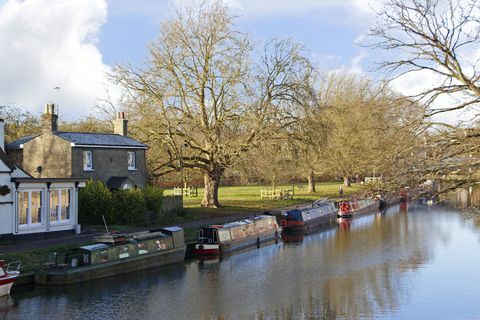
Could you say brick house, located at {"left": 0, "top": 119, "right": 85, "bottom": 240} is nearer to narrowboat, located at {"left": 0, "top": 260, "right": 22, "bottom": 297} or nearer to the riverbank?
the riverbank

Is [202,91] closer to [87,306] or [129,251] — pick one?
[129,251]

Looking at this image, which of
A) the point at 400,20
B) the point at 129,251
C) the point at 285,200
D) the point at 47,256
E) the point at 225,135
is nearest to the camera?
the point at 400,20

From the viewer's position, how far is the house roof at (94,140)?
117 feet

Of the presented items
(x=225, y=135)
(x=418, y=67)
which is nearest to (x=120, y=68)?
(x=225, y=135)

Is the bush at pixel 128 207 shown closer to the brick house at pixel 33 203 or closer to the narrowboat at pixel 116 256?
the brick house at pixel 33 203

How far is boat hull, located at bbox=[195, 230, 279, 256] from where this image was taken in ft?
104

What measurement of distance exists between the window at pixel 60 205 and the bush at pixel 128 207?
4148 mm

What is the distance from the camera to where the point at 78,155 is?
3541 cm

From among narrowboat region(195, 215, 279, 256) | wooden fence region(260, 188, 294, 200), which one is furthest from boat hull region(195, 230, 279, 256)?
A: wooden fence region(260, 188, 294, 200)

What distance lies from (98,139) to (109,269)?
46.5 ft

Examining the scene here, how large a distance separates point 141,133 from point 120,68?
5041 millimetres

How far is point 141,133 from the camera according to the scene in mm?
43812

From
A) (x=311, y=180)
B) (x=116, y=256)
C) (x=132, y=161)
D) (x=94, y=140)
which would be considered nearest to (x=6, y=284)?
(x=116, y=256)

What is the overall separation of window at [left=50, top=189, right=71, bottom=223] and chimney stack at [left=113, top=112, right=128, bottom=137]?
37.0 ft
